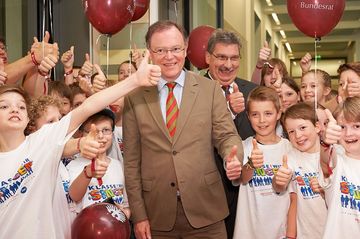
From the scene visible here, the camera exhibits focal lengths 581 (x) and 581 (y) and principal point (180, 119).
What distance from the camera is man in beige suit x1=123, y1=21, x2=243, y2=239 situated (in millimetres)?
2637

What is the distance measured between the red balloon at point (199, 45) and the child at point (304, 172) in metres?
1.12

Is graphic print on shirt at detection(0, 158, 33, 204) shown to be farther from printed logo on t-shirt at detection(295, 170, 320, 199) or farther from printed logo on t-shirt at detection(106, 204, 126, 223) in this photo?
printed logo on t-shirt at detection(295, 170, 320, 199)

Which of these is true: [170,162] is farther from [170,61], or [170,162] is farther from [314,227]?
[314,227]

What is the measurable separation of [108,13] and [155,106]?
26.1 inches

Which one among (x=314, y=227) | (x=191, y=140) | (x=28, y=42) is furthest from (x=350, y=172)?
(x=28, y=42)

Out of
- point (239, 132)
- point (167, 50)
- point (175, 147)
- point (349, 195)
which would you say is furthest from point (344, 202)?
point (167, 50)

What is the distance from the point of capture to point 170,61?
2.64m

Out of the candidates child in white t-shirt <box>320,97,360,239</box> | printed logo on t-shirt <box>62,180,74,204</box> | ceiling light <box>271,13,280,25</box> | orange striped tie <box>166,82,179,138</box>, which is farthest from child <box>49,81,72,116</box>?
ceiling light <box>271,13,280,25</box>

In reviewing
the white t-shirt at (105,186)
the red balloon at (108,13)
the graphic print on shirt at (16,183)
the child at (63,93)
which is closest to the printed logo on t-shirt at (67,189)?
the white t-shirt at (105,186)

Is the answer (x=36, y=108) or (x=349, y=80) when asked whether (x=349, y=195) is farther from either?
(x=36, y=108)

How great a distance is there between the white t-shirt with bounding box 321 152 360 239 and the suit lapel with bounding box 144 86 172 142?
75cm

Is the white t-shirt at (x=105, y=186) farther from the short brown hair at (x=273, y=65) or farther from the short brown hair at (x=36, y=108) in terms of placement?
the short brown hair at (x=273, y=65)

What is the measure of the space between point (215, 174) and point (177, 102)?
381 millimetres

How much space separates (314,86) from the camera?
3686 millimetres
